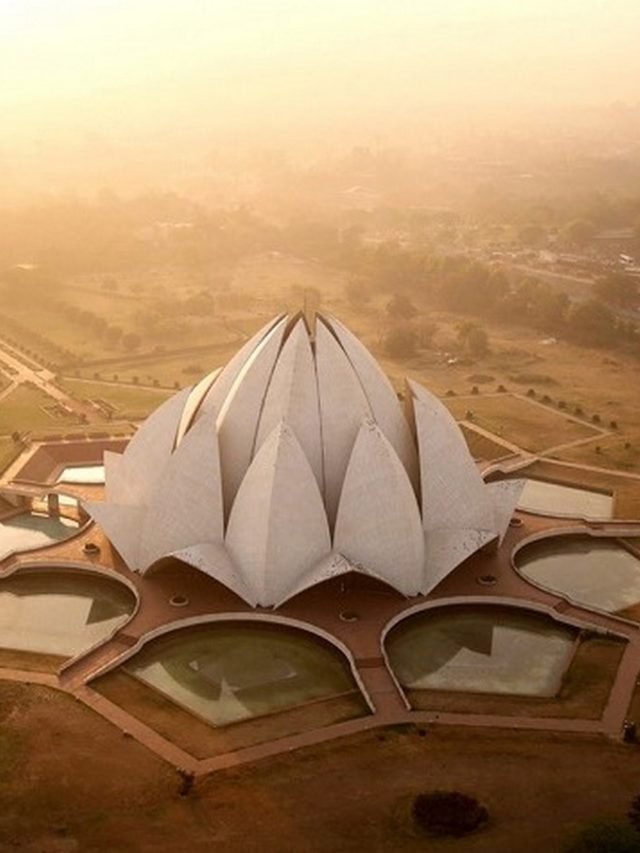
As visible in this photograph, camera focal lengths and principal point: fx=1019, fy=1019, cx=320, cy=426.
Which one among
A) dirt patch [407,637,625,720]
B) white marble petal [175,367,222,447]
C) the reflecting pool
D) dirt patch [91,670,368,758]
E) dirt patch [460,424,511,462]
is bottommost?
dirt patch [407,637,625,720]

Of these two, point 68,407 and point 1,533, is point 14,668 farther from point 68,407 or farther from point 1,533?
point 68,407

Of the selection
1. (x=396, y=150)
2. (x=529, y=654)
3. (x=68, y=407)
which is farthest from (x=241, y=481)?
(x=396, y=150)

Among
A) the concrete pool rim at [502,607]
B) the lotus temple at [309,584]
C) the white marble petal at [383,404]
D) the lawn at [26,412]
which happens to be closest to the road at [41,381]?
the lawn at [26,412]

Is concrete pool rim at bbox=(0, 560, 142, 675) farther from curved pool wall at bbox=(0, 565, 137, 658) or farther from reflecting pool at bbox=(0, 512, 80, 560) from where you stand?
reflecting pool at bbox=(0, 512, 80, 560)

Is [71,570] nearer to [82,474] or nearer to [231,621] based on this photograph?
[231,621]

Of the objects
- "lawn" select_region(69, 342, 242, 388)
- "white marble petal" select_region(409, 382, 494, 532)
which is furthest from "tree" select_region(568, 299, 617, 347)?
"white marble petal" select_region(409, 382, 494, 532)

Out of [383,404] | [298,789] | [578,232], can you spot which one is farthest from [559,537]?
[578,232]
